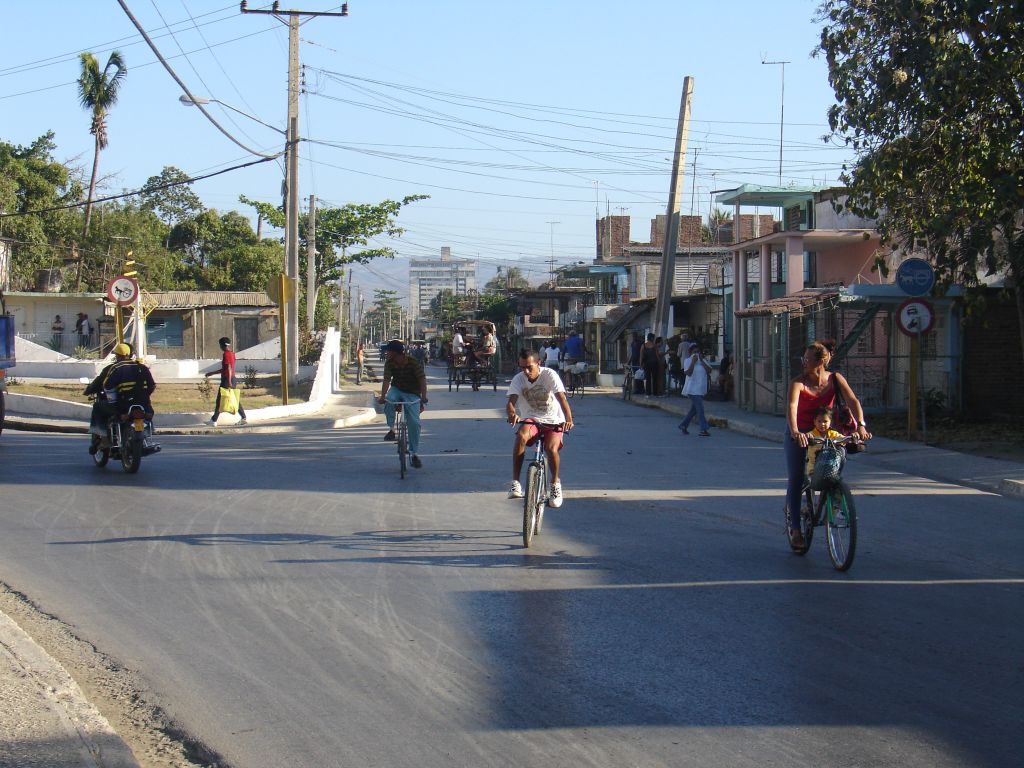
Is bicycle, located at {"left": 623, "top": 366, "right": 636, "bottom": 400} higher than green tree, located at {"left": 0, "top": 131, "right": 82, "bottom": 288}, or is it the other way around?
green tree, located at {"left": 0, "top": 131, "right": 82, "bottom": 288}

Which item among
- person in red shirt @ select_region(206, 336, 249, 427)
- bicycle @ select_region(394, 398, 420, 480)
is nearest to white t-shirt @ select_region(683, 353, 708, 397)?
bicycle @ select_region(394, 398, 420, 480)

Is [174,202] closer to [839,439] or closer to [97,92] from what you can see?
[97,92]

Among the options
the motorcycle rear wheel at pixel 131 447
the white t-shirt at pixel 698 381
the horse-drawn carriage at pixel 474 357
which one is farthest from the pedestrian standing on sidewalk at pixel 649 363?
the motorcycle rear wheel at pixel 131 447

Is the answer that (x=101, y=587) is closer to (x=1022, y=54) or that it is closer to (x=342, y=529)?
(x=342, y=529)

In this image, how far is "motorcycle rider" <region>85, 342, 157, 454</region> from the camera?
1450 centimetres

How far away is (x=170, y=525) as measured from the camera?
1059 cm

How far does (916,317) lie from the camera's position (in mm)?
17703

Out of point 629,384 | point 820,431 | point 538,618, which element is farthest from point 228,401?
point 538,618

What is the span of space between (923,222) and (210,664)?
1416 centimetres

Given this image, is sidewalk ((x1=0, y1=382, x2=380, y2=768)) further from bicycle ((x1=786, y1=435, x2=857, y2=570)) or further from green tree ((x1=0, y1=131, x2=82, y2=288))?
green tree ((x1=0, y1=131, x2=82, y2=288))

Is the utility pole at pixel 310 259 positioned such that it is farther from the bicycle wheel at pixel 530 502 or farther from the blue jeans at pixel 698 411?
the bicycle wheel at pixel 530 502

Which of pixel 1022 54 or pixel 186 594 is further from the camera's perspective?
pixel 1022 54

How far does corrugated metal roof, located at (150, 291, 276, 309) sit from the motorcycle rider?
34705mm

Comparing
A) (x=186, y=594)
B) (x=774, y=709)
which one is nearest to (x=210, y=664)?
(x=186, y=594)
